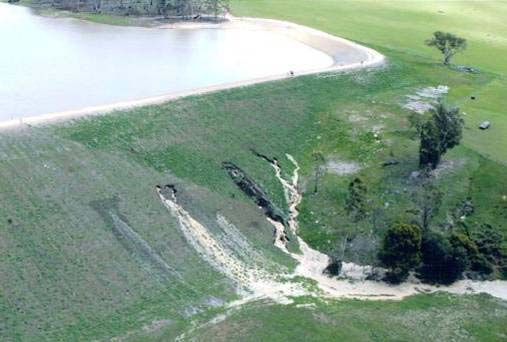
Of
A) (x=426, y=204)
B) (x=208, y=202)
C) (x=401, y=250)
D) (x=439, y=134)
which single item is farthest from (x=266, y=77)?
(x=401, y=250)

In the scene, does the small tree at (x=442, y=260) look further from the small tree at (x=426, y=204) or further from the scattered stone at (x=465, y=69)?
the scattered stone at (x=465, y=69)

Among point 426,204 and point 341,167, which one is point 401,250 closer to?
point 426,204

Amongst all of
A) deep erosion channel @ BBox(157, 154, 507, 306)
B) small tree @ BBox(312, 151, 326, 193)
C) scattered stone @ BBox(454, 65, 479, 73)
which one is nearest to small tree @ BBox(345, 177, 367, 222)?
deep erosion channel @ BBox(157, 154, 507, 306)

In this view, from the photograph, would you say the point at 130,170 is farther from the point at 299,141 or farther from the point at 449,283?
the point at 449,283

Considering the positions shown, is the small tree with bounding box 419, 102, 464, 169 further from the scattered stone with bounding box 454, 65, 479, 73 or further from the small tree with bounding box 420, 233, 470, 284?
the scattered stone with bounding box 454, 65, 479, 73

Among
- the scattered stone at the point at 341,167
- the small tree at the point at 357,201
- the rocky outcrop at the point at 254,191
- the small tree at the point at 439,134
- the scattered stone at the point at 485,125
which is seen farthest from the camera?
the scattered stone at the point at 485,125

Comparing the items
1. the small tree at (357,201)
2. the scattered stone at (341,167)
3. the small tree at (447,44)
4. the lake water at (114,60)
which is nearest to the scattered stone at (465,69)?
the small tree at (447,44)
